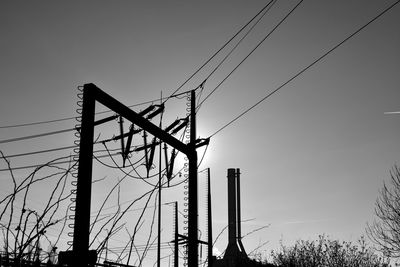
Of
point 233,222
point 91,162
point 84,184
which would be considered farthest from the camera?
point 233,222

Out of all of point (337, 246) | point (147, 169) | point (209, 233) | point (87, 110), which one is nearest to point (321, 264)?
point (337, 246)

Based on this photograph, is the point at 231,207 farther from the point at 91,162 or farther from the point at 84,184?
the point at 84,184

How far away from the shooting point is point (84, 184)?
852cm

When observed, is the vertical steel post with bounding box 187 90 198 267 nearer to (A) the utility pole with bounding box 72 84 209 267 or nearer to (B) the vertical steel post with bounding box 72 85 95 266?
(A) the utility pole with bounding box 72 84 209 267

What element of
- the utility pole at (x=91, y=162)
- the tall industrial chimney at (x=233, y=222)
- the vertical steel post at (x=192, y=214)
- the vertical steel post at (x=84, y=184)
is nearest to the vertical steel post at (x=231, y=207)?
the tall industrial chimney at (x=233, y=222)

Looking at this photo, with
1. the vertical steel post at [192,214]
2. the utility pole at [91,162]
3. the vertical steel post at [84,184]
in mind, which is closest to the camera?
the vertical steel post at [84,184]

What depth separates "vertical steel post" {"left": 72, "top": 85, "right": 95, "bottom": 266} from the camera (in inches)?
309

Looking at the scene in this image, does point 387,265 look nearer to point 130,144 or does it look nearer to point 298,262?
point 298,262

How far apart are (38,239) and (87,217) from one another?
479 centimetres

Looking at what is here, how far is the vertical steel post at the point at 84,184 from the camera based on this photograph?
25.7ft

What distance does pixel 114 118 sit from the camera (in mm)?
12562

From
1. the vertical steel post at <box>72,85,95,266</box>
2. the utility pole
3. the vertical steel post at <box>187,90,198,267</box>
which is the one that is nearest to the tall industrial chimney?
the vertical steel post at <box>187,90,198,267</box>

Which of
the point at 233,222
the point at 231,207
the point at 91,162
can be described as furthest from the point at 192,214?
the point at 231,207

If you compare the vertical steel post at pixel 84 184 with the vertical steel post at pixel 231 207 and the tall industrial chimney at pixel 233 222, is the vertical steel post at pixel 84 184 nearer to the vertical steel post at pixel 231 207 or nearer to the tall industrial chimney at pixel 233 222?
the tall industrial chimney at pixel 233 222
